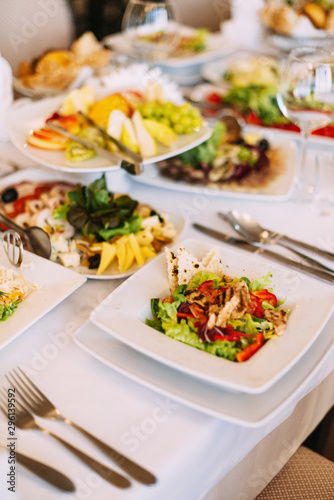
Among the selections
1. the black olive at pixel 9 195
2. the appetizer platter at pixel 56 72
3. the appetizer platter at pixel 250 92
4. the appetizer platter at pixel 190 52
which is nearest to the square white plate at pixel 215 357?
the black olive at pixel 9 195

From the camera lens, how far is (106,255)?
1.03 metres

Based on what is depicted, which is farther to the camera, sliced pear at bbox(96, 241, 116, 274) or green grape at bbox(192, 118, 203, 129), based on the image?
green grape at bbox(192, 118, 203, 129)

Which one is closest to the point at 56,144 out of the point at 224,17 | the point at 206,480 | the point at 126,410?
the point at 126,410

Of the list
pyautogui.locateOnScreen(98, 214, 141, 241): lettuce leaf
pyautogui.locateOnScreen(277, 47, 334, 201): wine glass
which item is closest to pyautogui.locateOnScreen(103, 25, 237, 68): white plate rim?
pyautogui.locateOnScreen(277, 47, 334, 201): wine glass

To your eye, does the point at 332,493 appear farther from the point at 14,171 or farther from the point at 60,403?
the point at 14,171

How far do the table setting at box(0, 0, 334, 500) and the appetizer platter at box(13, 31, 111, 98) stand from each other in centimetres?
14

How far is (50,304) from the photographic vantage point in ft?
2.95

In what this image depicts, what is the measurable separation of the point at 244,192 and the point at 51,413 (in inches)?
31.4

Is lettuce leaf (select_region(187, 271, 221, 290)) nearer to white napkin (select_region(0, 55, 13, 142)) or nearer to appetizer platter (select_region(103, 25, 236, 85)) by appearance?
white napkin (select_region(0, 55, 13, 142))

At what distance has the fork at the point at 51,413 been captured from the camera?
65 cm

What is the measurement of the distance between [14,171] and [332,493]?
1198 mm

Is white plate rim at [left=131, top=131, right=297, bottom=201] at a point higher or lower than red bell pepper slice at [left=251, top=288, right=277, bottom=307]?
lower

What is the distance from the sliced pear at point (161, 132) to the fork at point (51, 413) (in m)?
0.75

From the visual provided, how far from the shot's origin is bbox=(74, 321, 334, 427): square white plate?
69cm
